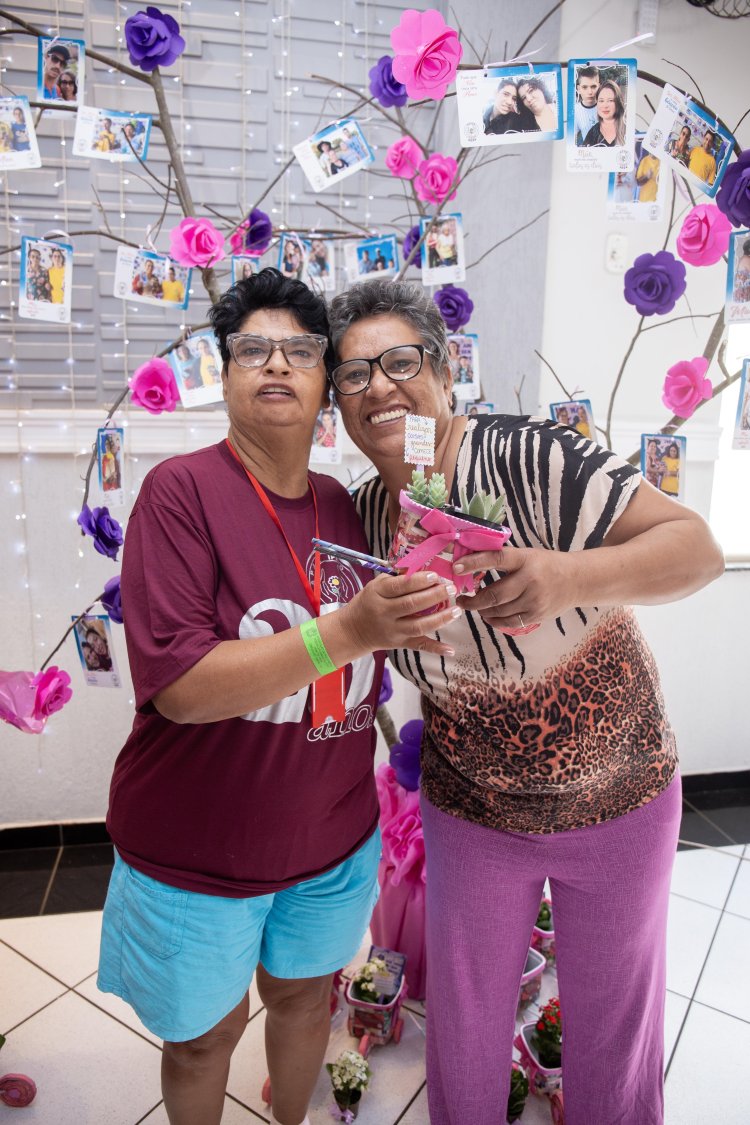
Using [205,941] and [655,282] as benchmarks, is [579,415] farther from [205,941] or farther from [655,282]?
[205,941]

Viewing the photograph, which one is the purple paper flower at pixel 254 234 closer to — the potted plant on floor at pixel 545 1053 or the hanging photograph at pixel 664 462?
the hanging photograph at pixel 664 462

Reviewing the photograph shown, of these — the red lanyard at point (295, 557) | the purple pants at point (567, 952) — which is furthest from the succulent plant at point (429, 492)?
the purple pants at point (567, 952)

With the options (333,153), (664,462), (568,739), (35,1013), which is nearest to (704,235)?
(664,462)

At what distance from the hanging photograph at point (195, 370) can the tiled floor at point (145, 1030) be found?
5.27 ft

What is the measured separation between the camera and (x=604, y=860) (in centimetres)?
124

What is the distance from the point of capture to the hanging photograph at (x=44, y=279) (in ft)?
5.79

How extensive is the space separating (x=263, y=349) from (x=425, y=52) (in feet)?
2.33

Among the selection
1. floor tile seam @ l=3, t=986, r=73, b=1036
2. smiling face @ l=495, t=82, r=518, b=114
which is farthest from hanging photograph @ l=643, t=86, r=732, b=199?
floor tile seam @ l=3, t=986, r=73, b=1036

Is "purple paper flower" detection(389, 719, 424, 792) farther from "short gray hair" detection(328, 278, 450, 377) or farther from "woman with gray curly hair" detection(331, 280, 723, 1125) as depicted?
"short gray hair" detection(328, 278, 450, 377)

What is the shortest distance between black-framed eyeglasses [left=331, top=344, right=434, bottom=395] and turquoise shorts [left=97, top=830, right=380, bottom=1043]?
85 cm

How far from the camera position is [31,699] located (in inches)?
73.5

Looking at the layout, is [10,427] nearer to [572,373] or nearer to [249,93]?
[249,93]

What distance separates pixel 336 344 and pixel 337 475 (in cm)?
143

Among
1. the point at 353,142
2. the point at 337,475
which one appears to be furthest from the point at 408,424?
the point at 337,475
